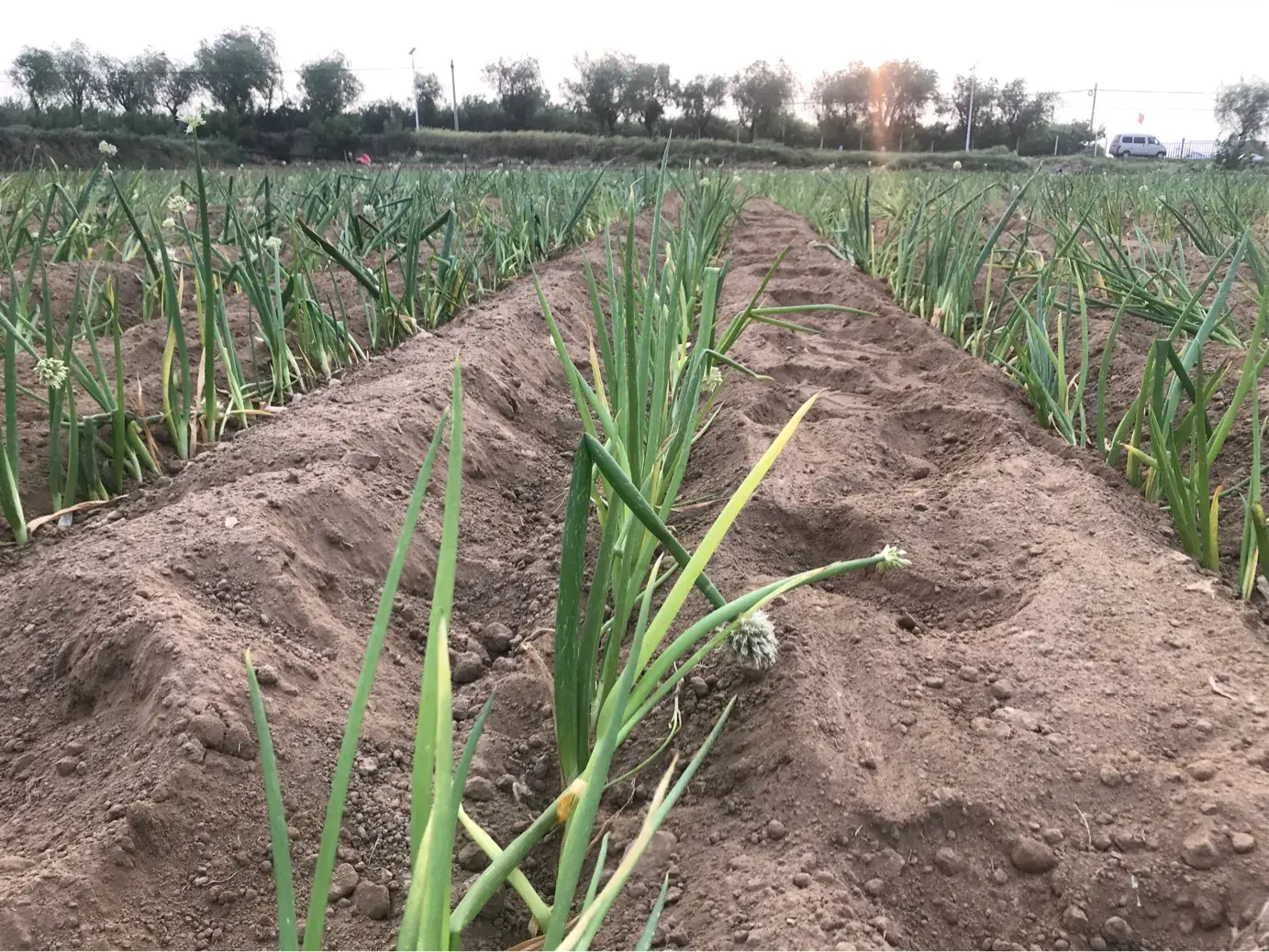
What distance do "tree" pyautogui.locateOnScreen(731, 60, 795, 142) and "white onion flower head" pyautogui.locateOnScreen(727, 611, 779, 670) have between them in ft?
128

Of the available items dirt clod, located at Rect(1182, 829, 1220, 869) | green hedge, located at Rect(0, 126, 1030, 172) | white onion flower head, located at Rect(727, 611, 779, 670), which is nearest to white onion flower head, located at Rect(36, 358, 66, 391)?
white onion flower head, located at Rect(727, 611, 779, 670)

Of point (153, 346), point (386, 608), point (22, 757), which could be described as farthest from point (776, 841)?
point (153, 346)

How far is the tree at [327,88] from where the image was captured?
25375mm

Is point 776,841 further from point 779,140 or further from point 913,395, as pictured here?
point 779,140

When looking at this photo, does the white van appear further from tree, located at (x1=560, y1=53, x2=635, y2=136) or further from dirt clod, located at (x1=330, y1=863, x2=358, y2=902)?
dirt clod, located at (x1=330, y1=863, x2=358, y2=902)

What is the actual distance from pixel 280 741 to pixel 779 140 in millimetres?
37293

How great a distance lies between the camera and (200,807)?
0.88 m

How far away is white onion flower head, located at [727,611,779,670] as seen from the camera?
1.00 m

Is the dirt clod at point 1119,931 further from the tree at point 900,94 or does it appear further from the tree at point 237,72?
the tree at point 900,94

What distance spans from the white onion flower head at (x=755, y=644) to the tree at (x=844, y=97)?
40656 millimetres

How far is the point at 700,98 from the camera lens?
35812mm

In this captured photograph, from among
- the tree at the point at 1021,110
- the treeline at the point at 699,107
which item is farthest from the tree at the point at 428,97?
the tree at the point at 1021,110

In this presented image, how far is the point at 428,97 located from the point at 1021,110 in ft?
89.6

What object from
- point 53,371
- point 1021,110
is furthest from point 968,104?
point 53,371
